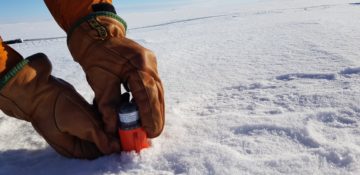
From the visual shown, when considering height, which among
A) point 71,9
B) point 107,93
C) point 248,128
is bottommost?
point 248,128

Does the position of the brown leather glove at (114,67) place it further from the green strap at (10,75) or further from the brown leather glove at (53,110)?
the green strap at (10,75)

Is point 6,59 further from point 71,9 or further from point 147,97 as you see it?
point 147,97

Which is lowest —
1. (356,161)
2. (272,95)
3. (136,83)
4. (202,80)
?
Result: (202,80)

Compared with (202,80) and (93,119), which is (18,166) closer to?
(93,119)

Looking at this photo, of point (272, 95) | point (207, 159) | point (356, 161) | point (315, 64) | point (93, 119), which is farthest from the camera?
point (315, 64)

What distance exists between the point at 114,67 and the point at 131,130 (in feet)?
0.60

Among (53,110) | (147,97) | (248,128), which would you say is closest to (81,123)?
(53,110)

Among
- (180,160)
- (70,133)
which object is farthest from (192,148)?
(70,133)

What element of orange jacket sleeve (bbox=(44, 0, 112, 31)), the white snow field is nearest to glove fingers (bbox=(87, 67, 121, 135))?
the white snow field

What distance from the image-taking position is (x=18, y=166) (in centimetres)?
105

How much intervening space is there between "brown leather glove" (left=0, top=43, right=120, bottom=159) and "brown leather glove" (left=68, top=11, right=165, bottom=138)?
5 cm

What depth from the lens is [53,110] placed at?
3.44 feet

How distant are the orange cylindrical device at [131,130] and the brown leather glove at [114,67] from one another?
0.06 feet

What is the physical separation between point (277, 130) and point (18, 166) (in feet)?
2.55
